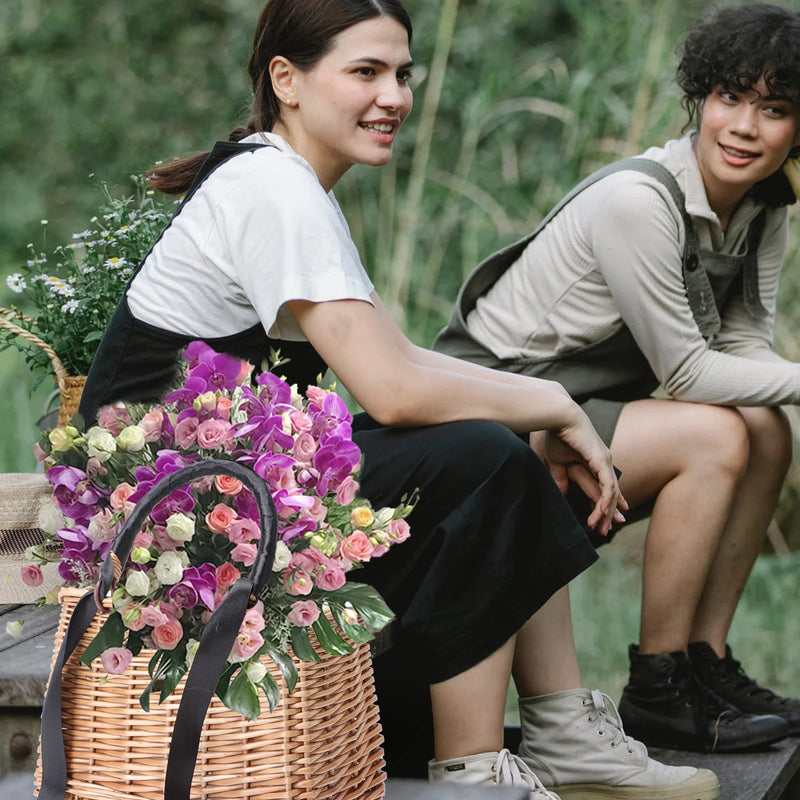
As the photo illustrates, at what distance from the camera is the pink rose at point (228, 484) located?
1.34 m

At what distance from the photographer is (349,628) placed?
1397 mm

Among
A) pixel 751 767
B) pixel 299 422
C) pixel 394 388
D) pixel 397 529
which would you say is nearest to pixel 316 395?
pixel 299 422

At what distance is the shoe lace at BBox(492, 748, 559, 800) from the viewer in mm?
1855

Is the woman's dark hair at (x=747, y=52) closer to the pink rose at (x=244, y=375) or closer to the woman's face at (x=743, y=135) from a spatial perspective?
the woman's face at (x=743, y=135)

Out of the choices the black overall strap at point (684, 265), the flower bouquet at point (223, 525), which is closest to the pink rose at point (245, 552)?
the flower bouquet at point (223, 525)

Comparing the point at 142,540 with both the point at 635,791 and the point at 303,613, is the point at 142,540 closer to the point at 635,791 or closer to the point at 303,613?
the point at 303,613

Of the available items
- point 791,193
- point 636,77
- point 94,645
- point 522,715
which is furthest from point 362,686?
point 636,77

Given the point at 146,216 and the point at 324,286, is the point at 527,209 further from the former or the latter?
the point at 324,286

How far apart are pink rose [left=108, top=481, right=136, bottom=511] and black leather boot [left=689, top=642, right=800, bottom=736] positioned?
148cm

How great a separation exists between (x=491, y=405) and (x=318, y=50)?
600mm

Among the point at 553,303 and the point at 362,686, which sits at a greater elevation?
the point at 553,303

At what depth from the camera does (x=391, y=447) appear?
1.94 meters

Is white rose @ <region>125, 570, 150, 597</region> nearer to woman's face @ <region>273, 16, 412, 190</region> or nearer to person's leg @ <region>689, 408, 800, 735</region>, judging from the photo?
woman's face @ <region>273, 16, 412, 190</region>

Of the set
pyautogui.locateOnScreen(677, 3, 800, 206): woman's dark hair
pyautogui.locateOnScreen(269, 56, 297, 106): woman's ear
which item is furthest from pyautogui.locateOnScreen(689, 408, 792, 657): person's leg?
pyautogui.locateOnScreen(269, 56, 297, 106): woman's ear
